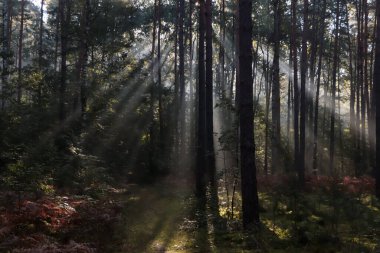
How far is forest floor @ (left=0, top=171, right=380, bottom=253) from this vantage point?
7.76 m

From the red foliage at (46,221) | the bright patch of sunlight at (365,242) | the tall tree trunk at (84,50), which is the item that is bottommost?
the bright patch of sunlight at (365,242)

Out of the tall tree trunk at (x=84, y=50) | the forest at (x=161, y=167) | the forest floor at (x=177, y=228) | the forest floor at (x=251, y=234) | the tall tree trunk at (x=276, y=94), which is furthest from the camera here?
the tall tree trunk at (x=276, y=94)

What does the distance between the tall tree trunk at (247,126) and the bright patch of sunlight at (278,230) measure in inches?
26.5

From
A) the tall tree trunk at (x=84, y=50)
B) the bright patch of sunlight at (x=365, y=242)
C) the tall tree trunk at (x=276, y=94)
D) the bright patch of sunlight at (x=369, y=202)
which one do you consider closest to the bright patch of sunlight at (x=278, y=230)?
the bright patch of sunlight at (x=365, y=242)

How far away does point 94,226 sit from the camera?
9.46 metres

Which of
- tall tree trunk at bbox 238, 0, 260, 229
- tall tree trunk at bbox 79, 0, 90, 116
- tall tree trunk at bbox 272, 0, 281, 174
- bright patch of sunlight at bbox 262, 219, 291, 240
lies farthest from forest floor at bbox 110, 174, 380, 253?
tall tree trunk at bbox 272, 0, 281, 174

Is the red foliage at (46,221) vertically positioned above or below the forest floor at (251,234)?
above

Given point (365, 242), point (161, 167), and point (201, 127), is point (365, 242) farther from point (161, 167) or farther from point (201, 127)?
point (161, 167)

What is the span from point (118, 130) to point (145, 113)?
2607mm

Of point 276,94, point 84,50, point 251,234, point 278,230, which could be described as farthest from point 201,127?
point 276,94

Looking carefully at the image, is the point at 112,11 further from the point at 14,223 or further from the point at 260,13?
the point at 14,223

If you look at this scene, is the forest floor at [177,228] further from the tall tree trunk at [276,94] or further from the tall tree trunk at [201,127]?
the tall tree trunk at [276,94]

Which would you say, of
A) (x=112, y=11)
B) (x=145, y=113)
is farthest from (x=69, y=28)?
(x=145, y=113)

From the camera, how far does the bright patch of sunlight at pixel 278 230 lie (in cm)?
896
